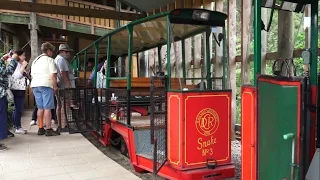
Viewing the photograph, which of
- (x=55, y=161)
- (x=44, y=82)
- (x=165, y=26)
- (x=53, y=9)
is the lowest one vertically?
(x=55, y=161)

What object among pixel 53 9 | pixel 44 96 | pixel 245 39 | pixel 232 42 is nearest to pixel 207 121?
pixel 245 39

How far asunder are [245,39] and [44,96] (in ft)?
12.4

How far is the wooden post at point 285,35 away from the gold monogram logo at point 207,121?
1.81 m

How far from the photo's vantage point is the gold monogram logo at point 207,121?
138 inches

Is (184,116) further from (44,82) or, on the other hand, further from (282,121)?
(44,82)

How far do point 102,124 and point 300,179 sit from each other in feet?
13.8

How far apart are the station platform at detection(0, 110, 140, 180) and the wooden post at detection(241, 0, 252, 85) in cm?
279

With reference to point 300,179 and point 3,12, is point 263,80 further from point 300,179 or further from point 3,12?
point 3,12

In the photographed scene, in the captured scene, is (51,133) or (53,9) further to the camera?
(53,9)

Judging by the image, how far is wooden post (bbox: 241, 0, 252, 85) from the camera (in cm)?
553

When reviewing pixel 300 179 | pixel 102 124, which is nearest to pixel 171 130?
pixel 300 179

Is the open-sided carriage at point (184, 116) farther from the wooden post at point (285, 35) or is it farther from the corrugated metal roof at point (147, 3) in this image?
the corrugated metal roof at point (147, 3)

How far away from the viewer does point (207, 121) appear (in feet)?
11.7

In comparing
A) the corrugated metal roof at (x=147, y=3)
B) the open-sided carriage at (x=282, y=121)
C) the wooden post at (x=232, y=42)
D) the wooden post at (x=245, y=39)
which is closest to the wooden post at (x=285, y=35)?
the wooden post at (x=245, y=39)
